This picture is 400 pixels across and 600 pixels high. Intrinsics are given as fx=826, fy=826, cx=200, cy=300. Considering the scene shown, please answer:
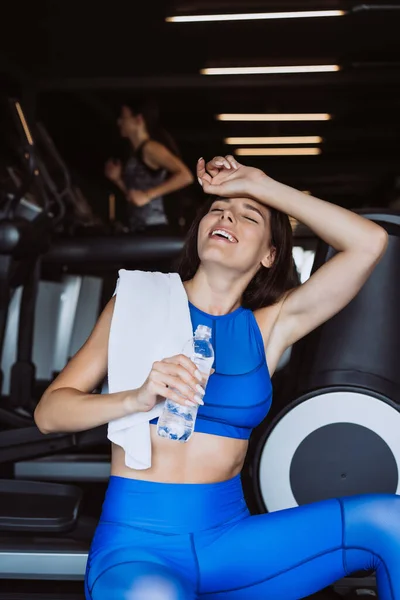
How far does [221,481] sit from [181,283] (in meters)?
0.41

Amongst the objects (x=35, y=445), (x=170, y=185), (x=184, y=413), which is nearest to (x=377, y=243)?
(x=184, y=413)

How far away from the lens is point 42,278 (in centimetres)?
476

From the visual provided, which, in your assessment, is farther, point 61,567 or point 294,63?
point 294,63

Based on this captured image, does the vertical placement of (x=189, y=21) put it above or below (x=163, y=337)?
above

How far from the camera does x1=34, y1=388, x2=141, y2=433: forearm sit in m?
1.42

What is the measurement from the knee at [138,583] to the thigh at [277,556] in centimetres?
14

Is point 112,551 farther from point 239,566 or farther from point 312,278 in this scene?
point 312,278

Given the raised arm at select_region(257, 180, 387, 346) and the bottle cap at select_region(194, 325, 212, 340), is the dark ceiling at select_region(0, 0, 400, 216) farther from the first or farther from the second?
the bottle cap at select_region(194, 325, 212, 340)

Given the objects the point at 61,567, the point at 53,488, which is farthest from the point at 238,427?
the point at 53,488

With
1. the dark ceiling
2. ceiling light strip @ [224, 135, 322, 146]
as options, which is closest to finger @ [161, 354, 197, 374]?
the dark ceiling

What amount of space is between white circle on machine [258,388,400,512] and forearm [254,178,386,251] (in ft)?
1.77

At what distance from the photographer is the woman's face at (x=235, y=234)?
5.47 ft

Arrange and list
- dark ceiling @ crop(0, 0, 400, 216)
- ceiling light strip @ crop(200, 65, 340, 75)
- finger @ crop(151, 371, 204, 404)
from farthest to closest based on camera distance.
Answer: ceiling light strip @ crop(200, 65, 340, 75) → dark ceiling @ crop(0, 0, 400, 216) → finger @ crop(151, 371, 204, 404)

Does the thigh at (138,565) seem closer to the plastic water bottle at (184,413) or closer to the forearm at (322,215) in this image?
the plastic water bottle at (184,413)
